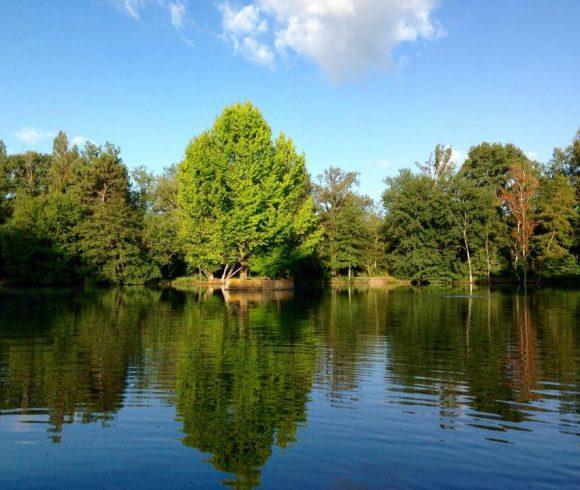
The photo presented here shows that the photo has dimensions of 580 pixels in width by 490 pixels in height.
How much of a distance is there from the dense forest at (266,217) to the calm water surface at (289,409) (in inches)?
1565

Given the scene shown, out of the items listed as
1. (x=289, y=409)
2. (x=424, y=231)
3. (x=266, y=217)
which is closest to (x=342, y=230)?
(x=424, y=231)

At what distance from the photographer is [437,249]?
83500 millimetres

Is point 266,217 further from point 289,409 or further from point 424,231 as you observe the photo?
point 289,409

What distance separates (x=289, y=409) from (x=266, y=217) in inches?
1976

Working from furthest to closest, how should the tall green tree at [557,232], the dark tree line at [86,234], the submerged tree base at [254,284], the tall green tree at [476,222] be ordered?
the tall green tree at [476,222] → the tall green tree at [557,232] → the dark tree line at [86,234] → the submerged tree base at [254,284]

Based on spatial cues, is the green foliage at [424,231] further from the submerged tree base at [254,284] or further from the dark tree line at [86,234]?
the dark tree line at [86,234]

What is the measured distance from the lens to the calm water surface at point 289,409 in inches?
306

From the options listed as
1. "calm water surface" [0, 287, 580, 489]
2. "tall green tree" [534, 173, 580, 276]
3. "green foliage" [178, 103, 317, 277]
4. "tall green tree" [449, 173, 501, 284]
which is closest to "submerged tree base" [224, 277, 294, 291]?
"green foliage" [178, 103, 317, 277]

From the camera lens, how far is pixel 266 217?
2389 inches

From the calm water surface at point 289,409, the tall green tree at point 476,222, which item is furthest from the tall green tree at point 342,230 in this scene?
the calm water surface at point 289,409

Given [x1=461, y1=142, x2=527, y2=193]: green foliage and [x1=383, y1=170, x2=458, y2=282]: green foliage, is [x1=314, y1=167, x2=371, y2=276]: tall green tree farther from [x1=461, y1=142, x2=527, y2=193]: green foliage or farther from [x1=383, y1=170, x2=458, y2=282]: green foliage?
[x1=461, y1=142, x2=527, y2=193]: green foliage

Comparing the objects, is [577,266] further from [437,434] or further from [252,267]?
[437,434]

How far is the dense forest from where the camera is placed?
61312mm

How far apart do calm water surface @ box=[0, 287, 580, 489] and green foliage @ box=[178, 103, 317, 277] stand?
3769 centimetres
